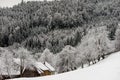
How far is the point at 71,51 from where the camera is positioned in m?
114

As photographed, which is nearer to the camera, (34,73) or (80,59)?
(34,73)

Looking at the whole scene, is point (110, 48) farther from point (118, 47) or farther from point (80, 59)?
point (80, 59)

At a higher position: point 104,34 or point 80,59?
point 104,34

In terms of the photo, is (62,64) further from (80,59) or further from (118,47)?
(118,47)

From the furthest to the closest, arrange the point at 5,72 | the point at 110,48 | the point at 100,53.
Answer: the point at 110,48
the point at 100,53
the point at 5,72

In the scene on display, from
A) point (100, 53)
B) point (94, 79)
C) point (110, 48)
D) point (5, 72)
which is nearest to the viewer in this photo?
point (94, 79)

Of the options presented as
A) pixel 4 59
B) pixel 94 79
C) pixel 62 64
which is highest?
pixel 94 79

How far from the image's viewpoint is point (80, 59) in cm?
10588

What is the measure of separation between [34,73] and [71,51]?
22181mm

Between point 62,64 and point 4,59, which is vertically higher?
point 4,59

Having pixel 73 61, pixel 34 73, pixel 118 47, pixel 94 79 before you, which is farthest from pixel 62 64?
pixel 94 79

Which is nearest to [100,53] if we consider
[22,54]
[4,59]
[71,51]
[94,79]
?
[71,51]

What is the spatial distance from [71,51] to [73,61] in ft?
25.7

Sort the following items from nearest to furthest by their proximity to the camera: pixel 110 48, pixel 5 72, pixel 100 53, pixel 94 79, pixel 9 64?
pixel 94 79 → pixel 9 64 → pixel 5 72 → pixel 100 53 → pixel 110 48
